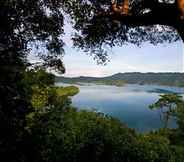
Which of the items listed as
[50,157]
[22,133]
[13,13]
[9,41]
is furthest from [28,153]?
[13,13]

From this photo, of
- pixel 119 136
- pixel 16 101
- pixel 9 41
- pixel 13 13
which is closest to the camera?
pixel 13 13

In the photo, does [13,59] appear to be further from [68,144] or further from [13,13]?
[68,144]

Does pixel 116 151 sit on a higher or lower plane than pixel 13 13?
lower

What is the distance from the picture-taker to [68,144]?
34.5m

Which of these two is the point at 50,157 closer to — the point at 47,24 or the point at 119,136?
the point at 119,136

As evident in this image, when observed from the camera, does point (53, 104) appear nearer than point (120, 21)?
No

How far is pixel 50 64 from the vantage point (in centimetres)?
1348

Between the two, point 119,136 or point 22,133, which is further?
point 119,136

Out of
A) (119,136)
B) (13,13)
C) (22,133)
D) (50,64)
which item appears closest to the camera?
(13,13)

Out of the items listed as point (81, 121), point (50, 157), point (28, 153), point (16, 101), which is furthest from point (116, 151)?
point (16, 101)

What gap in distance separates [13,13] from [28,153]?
15690 millimetres

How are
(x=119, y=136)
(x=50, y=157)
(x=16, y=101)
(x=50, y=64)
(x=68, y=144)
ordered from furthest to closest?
(x=119, y=136) → (x=68, y=144) → (x=50, y=157) → (x=16, y=101) → (x=50, y=64)

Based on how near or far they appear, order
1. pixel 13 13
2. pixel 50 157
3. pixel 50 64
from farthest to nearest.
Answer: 1. pixel 50 157
2. pixel 50 64
3. pixel 13 13

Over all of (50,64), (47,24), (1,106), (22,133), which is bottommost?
(22,133)
